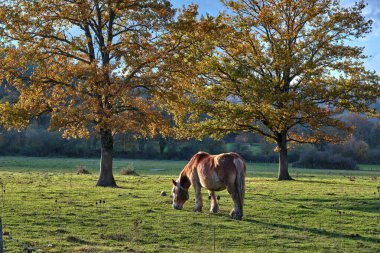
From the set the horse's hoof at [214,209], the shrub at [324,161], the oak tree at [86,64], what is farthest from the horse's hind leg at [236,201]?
the shrub at [324,161]

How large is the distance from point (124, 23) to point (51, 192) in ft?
34.2

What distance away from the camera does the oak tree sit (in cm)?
2427

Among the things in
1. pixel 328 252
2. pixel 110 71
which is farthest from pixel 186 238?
pixel 110 71

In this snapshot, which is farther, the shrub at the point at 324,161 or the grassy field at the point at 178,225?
the shrub at the point at 324,161

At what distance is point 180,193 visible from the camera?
1702 cm

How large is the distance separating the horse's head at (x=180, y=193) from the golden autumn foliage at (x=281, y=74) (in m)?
14.5

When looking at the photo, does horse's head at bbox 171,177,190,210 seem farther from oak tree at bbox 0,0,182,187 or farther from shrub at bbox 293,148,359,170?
shrub at bbox 293,148,359,170

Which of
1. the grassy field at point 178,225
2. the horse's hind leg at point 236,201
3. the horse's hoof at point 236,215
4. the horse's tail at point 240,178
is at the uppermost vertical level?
the horse's tail at point 240,178

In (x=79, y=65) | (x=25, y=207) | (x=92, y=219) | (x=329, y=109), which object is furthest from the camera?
(x=329, y=109)

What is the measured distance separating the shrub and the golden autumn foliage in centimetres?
3328

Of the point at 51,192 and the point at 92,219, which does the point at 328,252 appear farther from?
the point at 51,192

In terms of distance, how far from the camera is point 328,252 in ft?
34.8

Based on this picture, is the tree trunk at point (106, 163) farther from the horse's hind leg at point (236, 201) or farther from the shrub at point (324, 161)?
the shrub at point (324, 161)

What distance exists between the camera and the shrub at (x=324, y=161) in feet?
217
